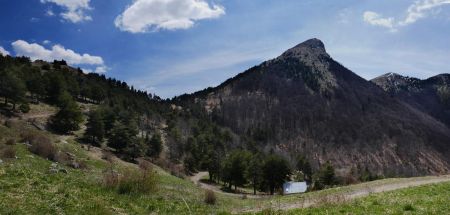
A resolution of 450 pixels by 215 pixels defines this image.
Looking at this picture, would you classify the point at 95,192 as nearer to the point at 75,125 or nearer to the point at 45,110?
the point at 75,125

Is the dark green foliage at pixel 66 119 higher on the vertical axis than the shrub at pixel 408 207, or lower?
higher

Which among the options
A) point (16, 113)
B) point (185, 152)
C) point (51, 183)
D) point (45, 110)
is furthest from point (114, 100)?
point (51, 183)

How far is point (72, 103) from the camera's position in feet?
280

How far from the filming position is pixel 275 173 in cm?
8988

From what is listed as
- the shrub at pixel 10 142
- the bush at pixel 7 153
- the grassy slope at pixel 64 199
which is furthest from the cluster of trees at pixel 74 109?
the grassy slope at pixel 64 199

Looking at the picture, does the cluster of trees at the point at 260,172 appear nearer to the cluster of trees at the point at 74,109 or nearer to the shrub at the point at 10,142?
the cluster of trees at the point at 74,109

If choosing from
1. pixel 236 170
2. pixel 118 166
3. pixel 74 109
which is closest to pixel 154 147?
pixel 236 170

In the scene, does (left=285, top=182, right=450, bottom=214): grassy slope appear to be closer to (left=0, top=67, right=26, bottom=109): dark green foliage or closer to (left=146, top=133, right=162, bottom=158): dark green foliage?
(left=0, top=67, right=26, bottom=109): dark green foliage

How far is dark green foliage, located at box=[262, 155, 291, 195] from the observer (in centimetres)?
9000

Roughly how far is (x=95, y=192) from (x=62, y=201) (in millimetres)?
3154

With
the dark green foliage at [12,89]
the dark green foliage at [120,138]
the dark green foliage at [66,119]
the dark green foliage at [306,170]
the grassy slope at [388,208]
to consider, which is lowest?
the dark green foliage at [306,170]

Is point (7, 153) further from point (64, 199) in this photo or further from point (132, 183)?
point (64, 199)

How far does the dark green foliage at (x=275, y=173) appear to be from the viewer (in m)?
90.0

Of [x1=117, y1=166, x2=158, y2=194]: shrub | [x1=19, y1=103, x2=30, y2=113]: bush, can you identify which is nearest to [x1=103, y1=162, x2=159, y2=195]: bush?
[x1=117, y1=166, x2=158, y2=194]: shrub
